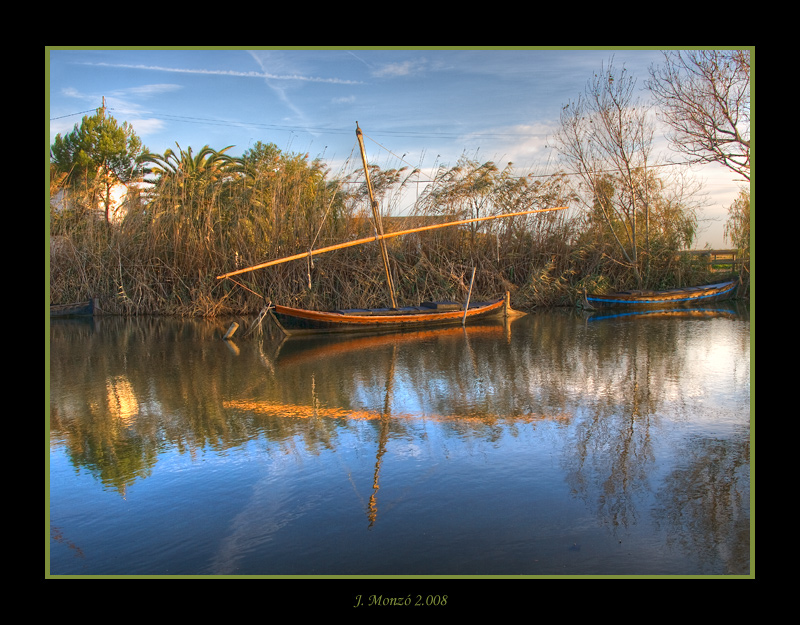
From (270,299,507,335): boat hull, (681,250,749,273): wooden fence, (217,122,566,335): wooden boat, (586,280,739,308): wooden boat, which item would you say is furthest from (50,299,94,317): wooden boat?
(681,250,749,273): wooden fence

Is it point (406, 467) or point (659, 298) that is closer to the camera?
point (406, 467)

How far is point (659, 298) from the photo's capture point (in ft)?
70.3

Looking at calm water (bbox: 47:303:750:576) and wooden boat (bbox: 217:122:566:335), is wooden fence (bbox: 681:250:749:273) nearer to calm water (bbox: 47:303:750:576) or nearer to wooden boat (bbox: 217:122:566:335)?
wooden boat (bbox: 217:122:566:335)

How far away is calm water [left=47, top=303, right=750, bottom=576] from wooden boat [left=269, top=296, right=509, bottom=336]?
3.63 meters

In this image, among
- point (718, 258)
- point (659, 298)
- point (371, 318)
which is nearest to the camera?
point (371, 318)

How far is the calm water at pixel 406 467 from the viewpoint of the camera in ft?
13.2

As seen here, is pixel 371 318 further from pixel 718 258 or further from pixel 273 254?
pixel 718 258

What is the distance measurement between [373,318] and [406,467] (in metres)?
10.1

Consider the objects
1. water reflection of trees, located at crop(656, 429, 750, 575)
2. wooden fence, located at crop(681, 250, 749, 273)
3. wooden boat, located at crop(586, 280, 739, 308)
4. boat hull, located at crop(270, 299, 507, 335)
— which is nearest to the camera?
water reflection of trees, located at crop(656, 429, 750, 575)

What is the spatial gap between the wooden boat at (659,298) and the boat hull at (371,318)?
5.11 metres

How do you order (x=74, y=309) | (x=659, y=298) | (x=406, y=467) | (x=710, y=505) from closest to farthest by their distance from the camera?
(x=710, y=505), (x=406, y=467), (x=659, y=298), (x=74, y=309)

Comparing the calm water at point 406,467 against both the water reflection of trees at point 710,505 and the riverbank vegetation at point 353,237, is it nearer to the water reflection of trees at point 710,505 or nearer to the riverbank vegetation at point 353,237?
the water reflection of trees at point 710,505

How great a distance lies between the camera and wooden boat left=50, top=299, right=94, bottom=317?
21.5 meters

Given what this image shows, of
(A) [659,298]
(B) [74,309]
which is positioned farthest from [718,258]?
(B) [74,309]
